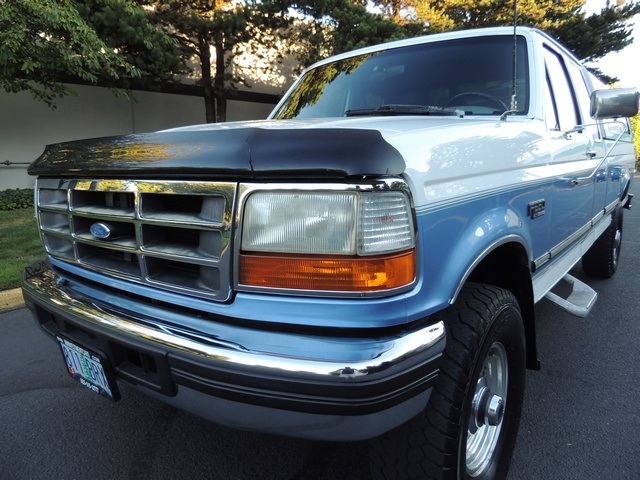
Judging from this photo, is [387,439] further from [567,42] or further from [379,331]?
[567,42]

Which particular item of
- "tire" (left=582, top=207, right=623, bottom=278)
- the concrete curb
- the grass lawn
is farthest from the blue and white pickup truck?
"tire" (left=582, top=207, right=623, bottom=278)

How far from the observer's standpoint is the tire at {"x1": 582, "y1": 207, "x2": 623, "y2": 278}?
14.7 ft

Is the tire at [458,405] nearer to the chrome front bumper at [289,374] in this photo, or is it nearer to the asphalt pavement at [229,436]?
the chrome front bumper at [289,374]

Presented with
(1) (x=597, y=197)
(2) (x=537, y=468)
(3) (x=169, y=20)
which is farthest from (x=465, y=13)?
(2) (x=537, y=468)

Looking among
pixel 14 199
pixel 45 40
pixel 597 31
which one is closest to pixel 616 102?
pixel 45 40

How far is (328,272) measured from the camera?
1.25 meters

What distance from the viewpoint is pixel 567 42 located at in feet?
49.3

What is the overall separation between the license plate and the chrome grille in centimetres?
30

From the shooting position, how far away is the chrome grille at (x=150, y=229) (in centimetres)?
134

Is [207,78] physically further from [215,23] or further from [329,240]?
[329,240]

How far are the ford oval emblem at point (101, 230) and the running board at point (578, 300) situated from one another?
2.29 meters

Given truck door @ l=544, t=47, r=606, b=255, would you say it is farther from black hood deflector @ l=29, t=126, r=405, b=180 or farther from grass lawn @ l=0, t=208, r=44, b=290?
grass lawn @ l=0, t=208, r=44, b=290

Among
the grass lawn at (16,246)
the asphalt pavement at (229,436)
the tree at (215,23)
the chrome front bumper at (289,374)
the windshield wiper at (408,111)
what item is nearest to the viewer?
Result: the chrome front bumper at (289,374)

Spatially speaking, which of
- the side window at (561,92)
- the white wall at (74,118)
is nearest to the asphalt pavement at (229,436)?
the side window at (561,92)
